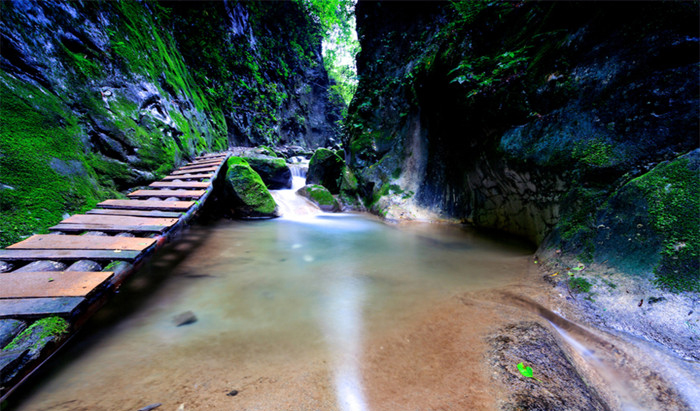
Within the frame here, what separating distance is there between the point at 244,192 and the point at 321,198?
9.78 feet

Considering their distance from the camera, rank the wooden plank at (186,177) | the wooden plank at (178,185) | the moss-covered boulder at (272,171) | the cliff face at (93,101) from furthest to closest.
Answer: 1. the moss-covered boulder at (272,171)
2. the wooden plank at (186,177)
3. the wooden plank at (178,185)
4. the cliff face at (93,101)

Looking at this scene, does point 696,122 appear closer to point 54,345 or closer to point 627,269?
point 627,269

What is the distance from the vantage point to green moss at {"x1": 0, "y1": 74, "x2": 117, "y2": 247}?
2.33 m

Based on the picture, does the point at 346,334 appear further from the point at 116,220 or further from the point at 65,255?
the point at 116,220

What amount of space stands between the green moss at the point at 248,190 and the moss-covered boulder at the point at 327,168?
4.31m

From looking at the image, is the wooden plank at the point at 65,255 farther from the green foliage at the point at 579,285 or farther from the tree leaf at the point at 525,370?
the green foliage at the point at 579,285

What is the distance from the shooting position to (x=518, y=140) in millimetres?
4203

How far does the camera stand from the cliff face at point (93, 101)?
2.60 m

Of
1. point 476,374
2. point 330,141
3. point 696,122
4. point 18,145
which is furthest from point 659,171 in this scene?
point 330,141

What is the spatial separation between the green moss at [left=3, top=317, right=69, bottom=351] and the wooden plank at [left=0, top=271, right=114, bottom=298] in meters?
0.19

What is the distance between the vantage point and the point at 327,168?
11070 mm

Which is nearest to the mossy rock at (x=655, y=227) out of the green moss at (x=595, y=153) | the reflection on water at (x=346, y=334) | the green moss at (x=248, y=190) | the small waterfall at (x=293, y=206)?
the green moss at (x=595, y=153)

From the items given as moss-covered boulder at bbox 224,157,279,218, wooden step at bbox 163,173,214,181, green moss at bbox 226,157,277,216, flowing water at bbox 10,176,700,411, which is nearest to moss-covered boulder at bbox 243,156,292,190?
green moss at bbox 226,157,277,216

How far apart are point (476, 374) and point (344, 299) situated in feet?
4.56
